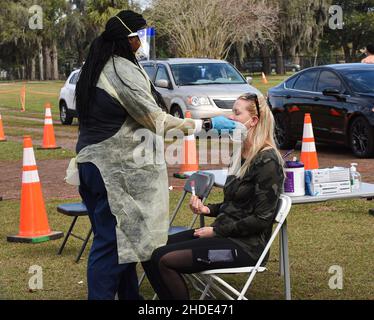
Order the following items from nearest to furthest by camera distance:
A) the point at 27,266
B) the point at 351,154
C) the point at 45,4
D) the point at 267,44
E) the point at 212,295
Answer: the point at 212,295 → the point at 27,266 → the point at 351,154 → the point at 267,44 → the point at 45,4

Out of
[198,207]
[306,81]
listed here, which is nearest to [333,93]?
[306,81]

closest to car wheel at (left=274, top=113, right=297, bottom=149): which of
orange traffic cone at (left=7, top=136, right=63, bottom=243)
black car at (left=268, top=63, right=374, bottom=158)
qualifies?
black car at (left=268, top=63, right=374, bottom=158)

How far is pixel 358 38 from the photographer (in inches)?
3214

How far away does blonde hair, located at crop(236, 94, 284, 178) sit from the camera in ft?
15.9

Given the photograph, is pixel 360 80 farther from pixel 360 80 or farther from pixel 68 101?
pixel 68 101

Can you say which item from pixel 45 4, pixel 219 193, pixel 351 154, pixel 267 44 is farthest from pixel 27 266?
pixel 45 4

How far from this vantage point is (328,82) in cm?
1405

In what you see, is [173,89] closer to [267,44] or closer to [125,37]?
[125,37]

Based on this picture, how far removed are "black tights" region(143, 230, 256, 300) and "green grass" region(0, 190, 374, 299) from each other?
1133 mm

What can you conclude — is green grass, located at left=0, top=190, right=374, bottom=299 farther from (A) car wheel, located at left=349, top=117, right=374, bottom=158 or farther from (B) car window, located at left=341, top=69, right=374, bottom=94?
(B) car window, located at left=341, top=69, right=374, bottom=94

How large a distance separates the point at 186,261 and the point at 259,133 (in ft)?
2.97

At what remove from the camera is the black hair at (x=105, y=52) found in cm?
479

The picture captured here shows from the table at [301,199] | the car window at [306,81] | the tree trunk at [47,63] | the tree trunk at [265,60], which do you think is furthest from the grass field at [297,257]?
the tree trunk at [47,63]

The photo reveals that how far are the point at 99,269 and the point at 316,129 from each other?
9684mm
